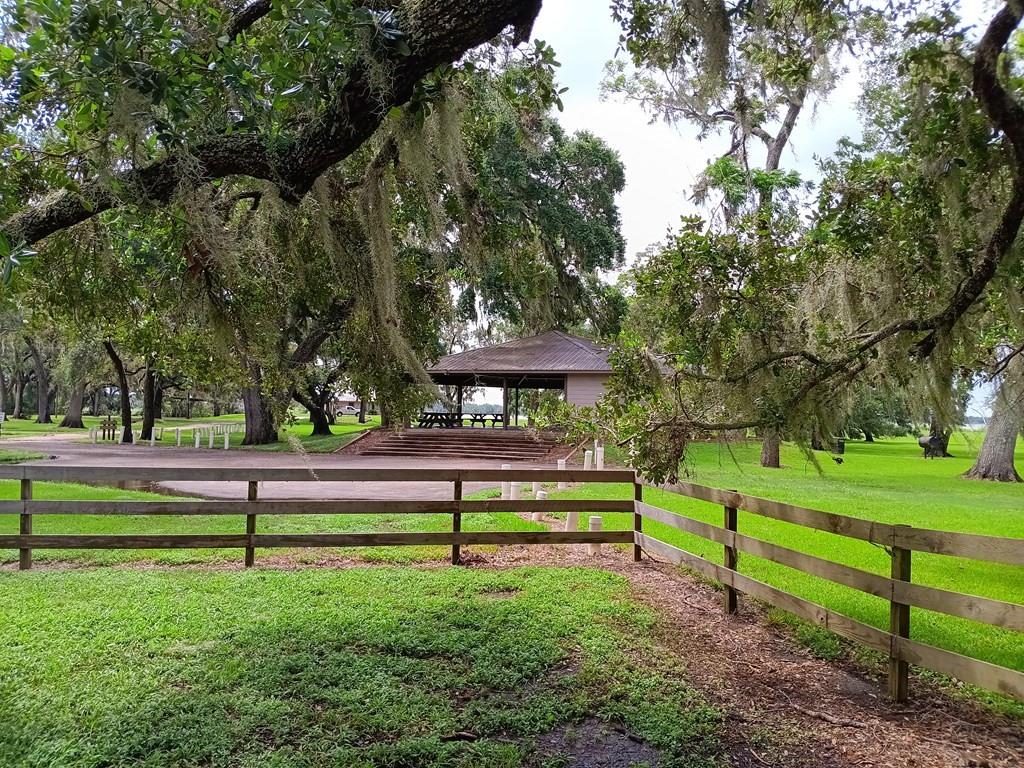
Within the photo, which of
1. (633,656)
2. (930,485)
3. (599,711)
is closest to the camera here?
(599,711)

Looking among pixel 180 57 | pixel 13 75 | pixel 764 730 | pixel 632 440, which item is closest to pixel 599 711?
pixel 764 730

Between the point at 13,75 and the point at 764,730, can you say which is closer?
the point at 13,75

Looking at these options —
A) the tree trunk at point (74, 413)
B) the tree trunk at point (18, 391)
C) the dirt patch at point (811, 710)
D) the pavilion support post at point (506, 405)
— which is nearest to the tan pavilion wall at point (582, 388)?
the pavilion support post at point (506, 405)

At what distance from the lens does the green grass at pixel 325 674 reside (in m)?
3.01

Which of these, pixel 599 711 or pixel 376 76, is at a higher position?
pixel 376 76

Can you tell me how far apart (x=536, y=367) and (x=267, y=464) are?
31.9 ft

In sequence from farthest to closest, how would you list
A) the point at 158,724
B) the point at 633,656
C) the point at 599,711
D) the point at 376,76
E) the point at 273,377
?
the point at 273,377 < the point at 633,656 < the point at 599,711 < the point at 158,724 < the point at 376,76

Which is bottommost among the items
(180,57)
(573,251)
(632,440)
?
(632,440)

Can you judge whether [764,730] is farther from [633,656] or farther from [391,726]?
[391,726]

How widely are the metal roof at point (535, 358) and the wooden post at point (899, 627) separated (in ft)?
64.4

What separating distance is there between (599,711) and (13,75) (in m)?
3.84

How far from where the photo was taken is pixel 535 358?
84.3ft

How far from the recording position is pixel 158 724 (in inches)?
124

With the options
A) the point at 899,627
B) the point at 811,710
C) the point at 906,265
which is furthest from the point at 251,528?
the point at 906,265
